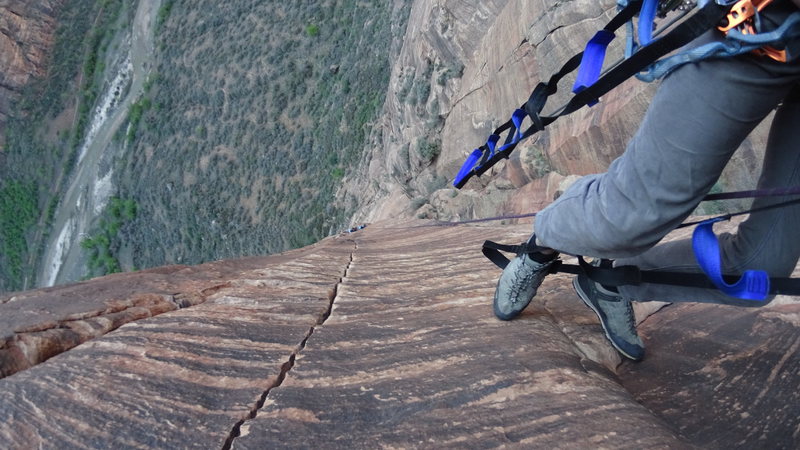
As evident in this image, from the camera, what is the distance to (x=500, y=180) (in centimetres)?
792

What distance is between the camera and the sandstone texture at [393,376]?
2.00 m

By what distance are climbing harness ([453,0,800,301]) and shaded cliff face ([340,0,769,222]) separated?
3180 millimetres

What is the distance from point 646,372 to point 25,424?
287 cm

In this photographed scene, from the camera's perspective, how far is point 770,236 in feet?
6.65

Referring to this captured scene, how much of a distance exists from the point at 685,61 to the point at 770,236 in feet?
3.22

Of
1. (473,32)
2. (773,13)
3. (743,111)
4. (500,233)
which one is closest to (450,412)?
(743,111)

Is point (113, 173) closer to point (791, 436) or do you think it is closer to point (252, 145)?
point (252, 145)

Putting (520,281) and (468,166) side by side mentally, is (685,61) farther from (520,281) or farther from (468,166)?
(468,166)

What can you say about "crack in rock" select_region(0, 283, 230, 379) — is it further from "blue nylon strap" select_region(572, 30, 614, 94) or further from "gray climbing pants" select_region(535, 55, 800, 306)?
"blue nylon strap" select_region(572, 30, 614, 94)

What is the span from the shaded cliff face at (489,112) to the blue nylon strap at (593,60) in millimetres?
3566

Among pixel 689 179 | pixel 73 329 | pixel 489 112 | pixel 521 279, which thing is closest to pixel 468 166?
pixel 521 279

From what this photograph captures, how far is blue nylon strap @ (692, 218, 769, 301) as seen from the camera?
189 centimetres

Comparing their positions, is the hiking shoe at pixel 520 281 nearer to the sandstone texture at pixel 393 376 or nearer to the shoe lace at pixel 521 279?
the shoe lace at pixel 521 279

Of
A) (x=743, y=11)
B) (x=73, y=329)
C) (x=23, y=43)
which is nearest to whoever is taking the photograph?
(x=743, y=11)
